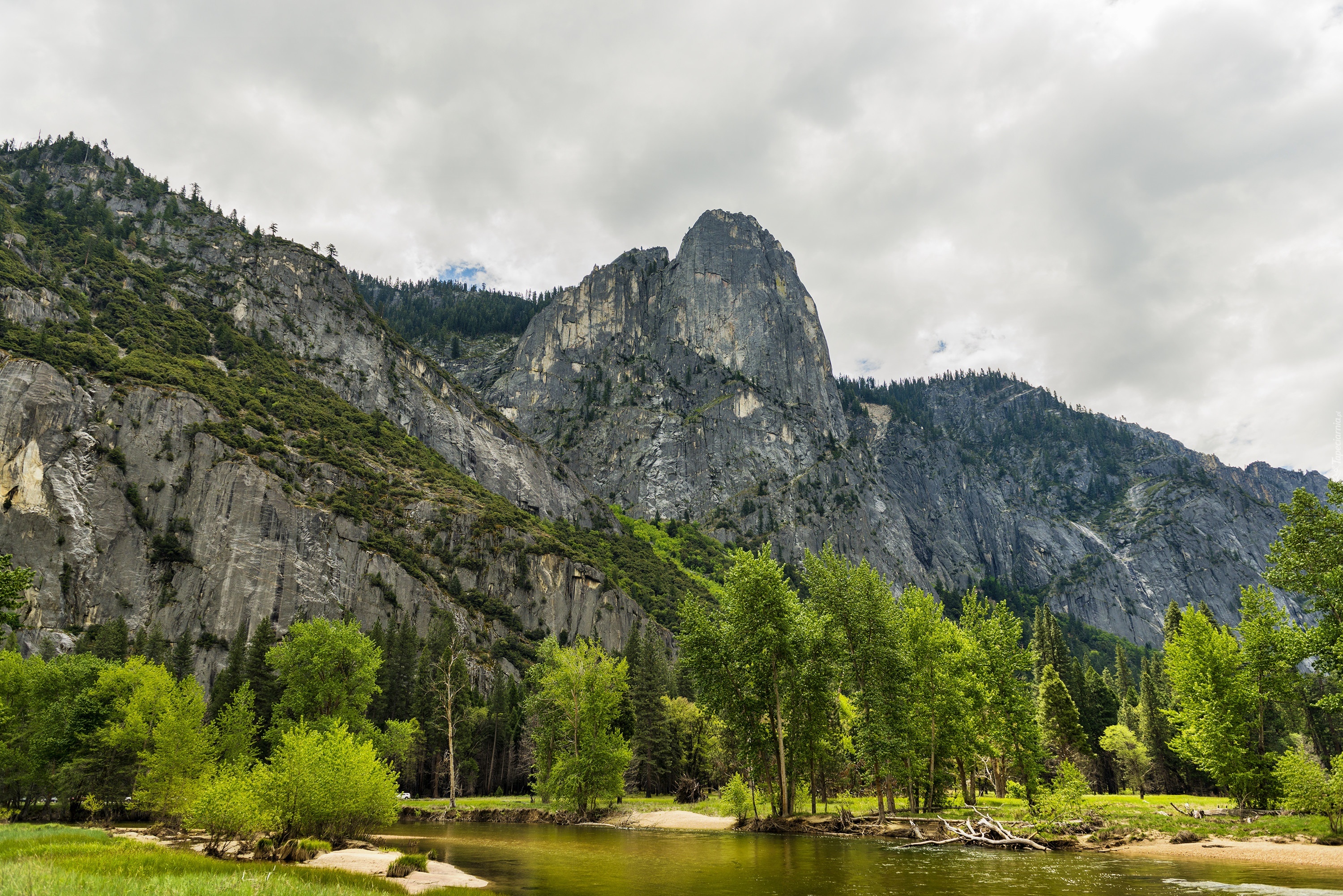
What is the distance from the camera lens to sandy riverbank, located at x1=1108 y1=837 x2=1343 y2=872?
72.9ft

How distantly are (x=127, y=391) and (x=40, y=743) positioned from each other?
75789 millimetres

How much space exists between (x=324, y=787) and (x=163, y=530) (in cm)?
8615

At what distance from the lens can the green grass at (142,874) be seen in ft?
40.4

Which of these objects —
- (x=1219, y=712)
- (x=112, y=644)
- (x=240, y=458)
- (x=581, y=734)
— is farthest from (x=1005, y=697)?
(x=240, y=458)

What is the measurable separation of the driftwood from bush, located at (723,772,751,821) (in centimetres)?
1369

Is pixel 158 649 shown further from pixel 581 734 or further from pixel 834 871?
pixel 834 871

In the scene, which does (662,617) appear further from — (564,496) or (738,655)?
(738,655)

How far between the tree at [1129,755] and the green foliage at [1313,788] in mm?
46451

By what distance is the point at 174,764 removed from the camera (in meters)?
39.3

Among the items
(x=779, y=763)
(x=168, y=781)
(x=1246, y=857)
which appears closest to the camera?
(x=1246, y=857)

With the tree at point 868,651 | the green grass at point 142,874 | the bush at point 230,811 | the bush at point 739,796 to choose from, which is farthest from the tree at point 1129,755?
the bush at point 230,811

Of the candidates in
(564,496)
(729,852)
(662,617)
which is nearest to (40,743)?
(729,852)

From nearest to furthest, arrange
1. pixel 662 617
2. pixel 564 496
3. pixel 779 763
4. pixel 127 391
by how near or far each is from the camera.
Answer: pixel 779 763 → pixel 127 391 → pixel 662 617 → pixel 564 496

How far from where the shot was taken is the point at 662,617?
147 metres
